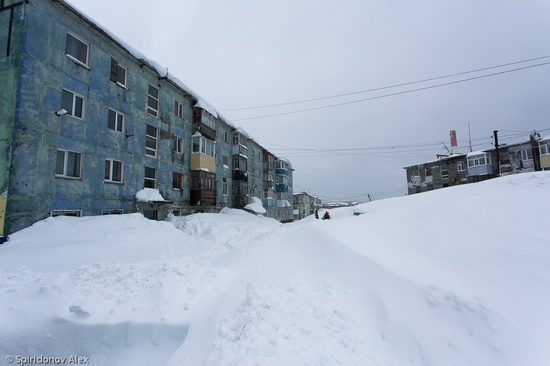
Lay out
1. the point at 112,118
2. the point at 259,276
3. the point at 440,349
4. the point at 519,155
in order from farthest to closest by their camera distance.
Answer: the point at 519,155, the point at 112,118, the point at 259,276, the point at 440,349

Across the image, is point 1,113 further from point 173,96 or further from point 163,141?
point 173,96

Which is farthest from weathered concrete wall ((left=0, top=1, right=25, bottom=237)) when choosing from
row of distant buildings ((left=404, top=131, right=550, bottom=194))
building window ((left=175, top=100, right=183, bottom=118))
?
row of distant buildings ((left=404, top=131, right=550, bottom=194))

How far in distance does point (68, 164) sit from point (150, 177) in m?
5.94

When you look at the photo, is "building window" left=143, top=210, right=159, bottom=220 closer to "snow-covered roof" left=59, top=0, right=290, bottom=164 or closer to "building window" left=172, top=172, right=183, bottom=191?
"building window" left=172, top=172, right=183, bottom=191

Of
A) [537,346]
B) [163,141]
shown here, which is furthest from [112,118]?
[537,346]

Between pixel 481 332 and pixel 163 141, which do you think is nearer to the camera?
pixel 481 332

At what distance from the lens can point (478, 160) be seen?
3512 centimetres

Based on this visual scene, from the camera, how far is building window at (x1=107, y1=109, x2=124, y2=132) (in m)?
15.3

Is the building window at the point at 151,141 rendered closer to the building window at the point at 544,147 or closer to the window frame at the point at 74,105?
the window frame at the point at 74,105

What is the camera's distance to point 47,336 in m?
5.09

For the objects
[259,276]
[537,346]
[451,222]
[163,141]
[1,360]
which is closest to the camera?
[537,346]

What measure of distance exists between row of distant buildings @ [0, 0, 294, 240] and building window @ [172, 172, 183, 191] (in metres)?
0.09

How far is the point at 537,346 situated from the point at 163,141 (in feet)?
69.5

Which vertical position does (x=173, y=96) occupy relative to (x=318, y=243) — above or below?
above
